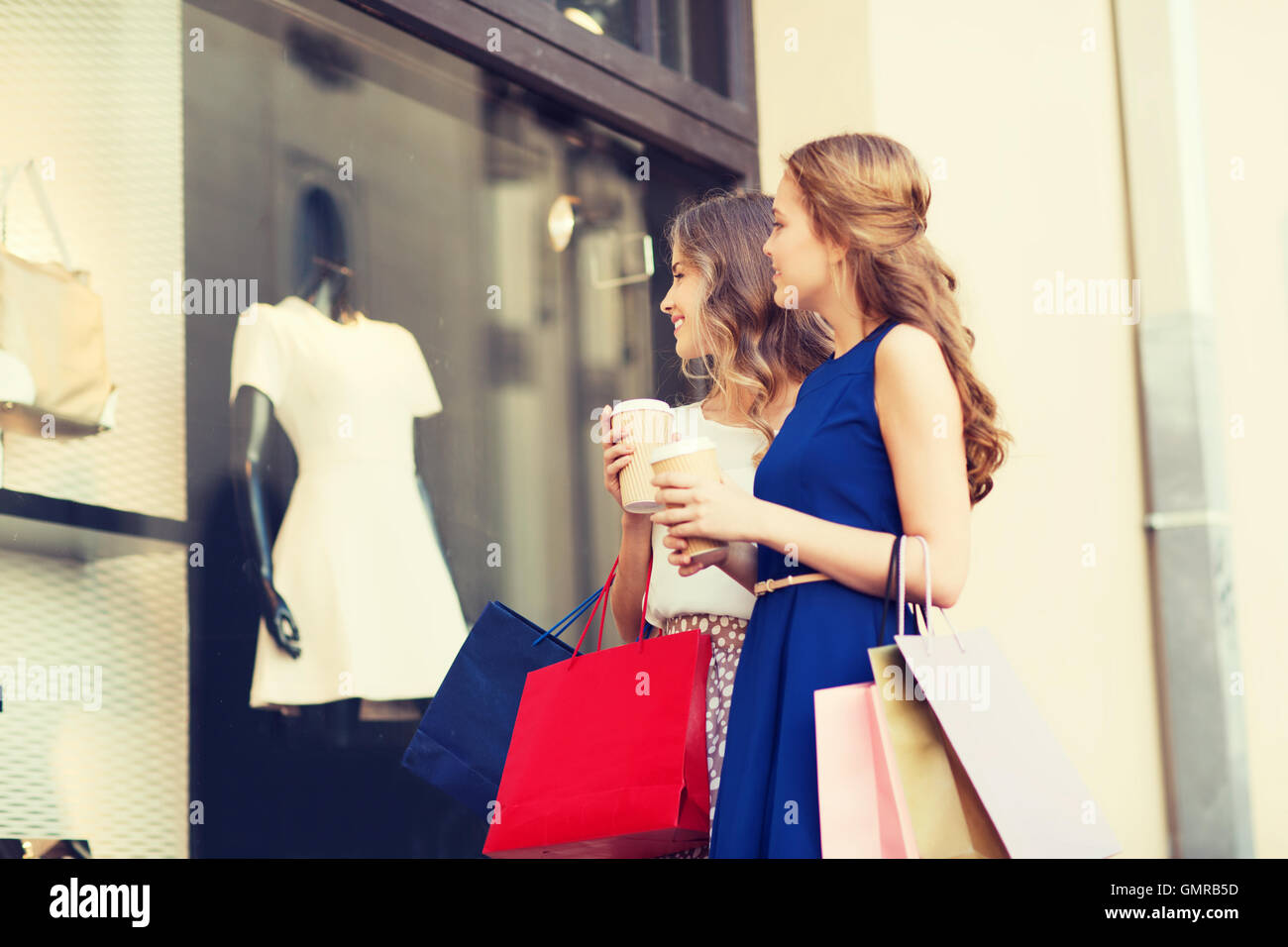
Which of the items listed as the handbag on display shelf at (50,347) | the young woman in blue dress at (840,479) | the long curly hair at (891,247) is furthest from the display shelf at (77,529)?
the long curly hair at (891,247)

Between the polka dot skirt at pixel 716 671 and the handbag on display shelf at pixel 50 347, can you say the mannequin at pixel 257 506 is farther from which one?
the polka dot skirt at pixel 716 671

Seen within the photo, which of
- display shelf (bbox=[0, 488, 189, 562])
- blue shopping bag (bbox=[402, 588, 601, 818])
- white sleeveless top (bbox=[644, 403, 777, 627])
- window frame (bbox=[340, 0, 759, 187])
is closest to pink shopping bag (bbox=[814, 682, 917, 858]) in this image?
white sleeveless top (bbox=[644, 403, 777, 627])

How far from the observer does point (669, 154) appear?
4410 mm

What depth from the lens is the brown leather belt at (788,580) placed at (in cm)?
188

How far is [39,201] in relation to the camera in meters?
3.04

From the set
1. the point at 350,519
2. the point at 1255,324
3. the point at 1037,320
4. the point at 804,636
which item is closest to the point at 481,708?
the point at 804,636

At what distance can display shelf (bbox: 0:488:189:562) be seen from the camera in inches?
115

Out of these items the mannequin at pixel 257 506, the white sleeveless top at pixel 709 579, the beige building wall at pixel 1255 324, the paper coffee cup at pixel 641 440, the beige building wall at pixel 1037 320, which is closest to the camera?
the paper coffee cup at pixel 641 440

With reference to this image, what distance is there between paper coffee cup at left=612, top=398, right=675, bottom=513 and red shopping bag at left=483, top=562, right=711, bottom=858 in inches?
8.3

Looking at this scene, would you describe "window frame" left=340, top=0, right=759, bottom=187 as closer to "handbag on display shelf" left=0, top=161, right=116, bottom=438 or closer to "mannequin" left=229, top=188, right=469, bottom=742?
"mannequin" left=229, top=188, right=469, bottom=742

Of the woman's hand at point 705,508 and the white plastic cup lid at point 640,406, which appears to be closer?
the woman's hand at point 705,508

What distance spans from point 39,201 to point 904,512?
220 centimetres

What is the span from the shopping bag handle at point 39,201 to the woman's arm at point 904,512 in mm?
1905

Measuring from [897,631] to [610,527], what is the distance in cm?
256
